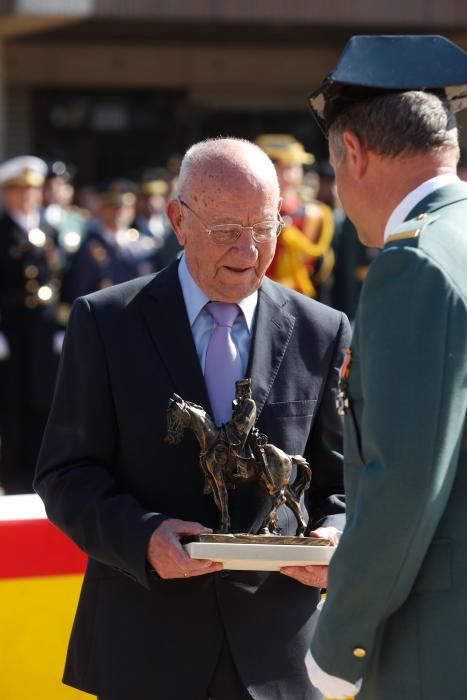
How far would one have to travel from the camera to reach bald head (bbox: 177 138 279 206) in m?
3.01

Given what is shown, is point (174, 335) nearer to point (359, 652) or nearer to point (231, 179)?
point (231, 179)

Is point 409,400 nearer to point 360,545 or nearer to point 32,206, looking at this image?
point 360,545

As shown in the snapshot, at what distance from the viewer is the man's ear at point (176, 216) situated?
3133 millimetres

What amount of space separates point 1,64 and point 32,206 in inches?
295

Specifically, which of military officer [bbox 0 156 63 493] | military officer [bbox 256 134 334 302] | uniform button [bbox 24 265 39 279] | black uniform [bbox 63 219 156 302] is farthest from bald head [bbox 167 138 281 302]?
black uniform [bbox 63 219 156 302]

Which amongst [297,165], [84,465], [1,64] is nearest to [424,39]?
[84,465]

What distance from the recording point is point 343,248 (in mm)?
9664

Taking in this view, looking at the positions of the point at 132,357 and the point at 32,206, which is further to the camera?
the point at 32,206

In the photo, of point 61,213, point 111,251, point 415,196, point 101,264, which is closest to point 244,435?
point 415,196

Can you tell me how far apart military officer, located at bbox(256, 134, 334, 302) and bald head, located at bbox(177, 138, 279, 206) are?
5.62 meters

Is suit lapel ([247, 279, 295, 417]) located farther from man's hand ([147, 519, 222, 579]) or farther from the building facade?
the building facade

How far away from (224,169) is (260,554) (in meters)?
0.85

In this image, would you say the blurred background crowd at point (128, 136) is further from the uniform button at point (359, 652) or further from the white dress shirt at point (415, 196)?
the uniform button at point (359, 652)

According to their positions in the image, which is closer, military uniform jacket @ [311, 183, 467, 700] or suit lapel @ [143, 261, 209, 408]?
military uniform jacket @ [311, 183, 467, 700]
